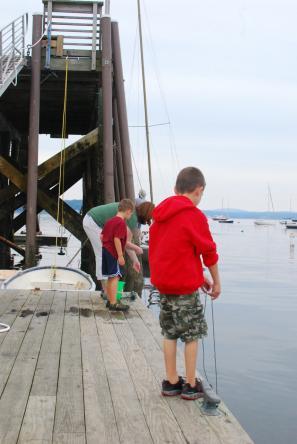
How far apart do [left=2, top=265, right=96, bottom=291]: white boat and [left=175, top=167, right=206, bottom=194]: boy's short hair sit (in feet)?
17.7

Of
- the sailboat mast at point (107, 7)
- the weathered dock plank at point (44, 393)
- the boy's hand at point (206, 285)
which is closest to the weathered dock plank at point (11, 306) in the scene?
the weathered dock plank at point (44, 393)

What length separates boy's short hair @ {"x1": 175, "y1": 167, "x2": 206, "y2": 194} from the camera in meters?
3.73

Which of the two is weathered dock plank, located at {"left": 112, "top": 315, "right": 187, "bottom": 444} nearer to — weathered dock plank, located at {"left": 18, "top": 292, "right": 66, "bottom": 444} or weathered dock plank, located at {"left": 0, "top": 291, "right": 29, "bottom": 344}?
weathered dock plank, located at {"left": 18, "top": 292, "right": 66, "bottom": 444}

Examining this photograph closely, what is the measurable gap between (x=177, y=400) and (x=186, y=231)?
1.12 metres

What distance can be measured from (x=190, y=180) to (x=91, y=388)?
160 centimetres

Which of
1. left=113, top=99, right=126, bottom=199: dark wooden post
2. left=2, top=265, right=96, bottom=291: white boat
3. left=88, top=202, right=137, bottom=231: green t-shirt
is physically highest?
left=113, top=99, right=126, bottom=199: dark wooden post

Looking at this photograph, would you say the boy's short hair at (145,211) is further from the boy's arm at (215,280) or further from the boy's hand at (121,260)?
the boy's arm at (215,280)

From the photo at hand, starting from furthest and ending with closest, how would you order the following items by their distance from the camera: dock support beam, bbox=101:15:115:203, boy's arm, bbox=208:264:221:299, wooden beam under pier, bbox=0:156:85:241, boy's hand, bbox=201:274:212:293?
wooden beam under pier, bbox=0:156:85:241
dock support beam, bbox=101:15:115:203
boy's hand, bbox=201:274:212:293
boy's arm, bbox=208:264:221:299

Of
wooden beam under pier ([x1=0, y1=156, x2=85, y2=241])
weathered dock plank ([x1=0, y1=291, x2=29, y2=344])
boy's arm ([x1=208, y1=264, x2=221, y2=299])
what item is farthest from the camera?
wooden beam under pier ([x1=0, y1=156, x2=85, y2=241])

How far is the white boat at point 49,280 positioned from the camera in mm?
9009

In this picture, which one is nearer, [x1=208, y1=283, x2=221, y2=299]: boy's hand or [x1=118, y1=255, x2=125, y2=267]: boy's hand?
[x1=208, y1=283, x2=221, y2=299]: boy's hand

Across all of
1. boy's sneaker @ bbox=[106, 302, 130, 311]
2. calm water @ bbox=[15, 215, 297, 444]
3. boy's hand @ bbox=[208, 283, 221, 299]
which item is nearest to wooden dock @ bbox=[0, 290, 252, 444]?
boy's sneaker @ bbox=[106, 302, 130, 311]

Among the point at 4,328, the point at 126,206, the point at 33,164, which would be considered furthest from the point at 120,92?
the point at 4,328

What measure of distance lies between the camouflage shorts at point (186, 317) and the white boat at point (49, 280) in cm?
525
